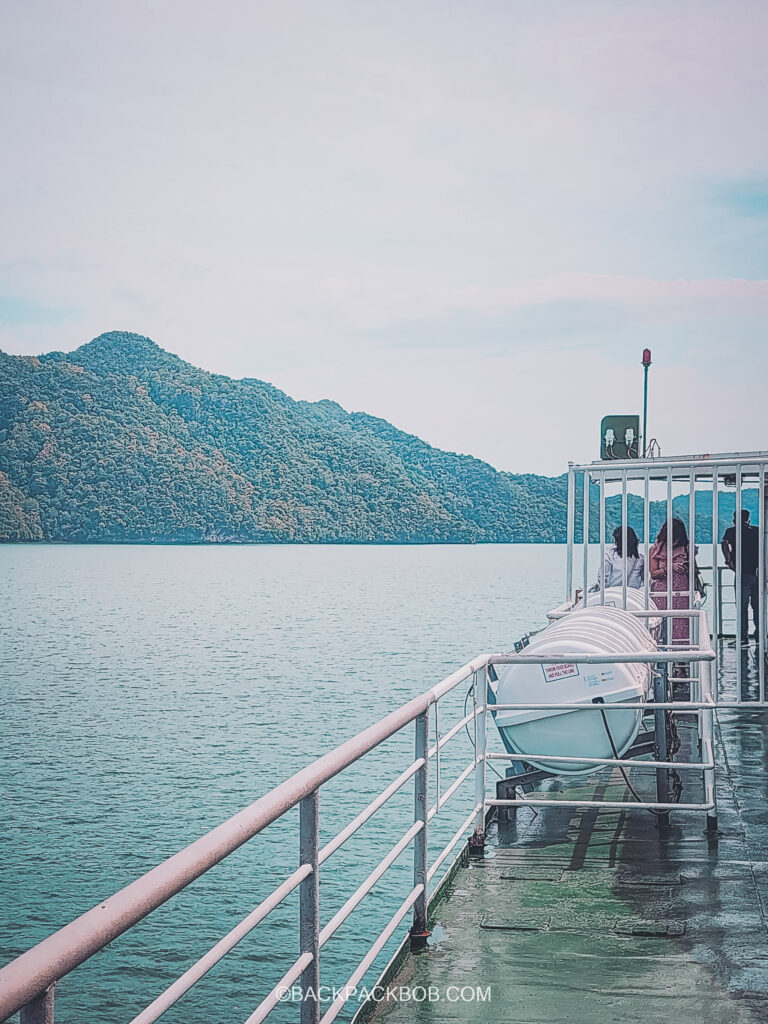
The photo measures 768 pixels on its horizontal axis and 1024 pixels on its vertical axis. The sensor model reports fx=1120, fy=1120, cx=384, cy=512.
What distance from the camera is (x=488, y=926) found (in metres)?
4.26

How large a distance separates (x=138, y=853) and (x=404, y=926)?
Result: 341cm

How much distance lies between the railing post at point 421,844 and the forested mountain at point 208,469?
128 metres

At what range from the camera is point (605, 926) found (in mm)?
4270

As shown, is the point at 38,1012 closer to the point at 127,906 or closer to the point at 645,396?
the point at 127,906

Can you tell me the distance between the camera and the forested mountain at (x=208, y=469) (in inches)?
5133

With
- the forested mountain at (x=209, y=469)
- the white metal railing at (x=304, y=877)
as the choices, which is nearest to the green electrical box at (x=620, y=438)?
the white metal railing at (x=304, y=877)

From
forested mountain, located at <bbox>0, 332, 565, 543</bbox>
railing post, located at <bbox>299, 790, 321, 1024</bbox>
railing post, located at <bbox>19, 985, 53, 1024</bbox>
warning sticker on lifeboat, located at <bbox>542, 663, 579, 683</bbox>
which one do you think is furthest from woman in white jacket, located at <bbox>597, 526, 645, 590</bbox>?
forested mountain, located at <bbox>0, 332, 565, 543</bbox>

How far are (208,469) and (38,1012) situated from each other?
13647 centimetres

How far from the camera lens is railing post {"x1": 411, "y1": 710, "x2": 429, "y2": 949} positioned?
4.05 m

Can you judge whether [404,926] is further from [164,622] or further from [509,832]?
[164,622]

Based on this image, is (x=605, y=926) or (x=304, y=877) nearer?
(x=304, y=877)

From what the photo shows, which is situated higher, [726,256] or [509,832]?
[726,256]

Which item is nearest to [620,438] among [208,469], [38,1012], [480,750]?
[480,750]

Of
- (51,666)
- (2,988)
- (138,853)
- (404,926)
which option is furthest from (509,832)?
(51,666)
